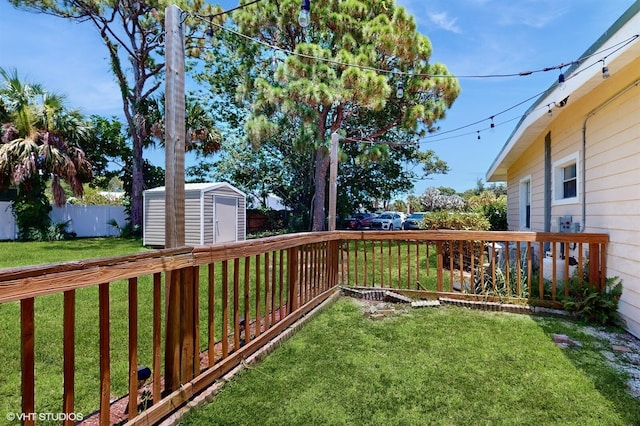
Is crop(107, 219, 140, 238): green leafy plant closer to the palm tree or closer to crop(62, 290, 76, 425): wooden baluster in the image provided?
the palm tree

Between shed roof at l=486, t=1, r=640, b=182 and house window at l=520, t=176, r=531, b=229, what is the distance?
7.48 feet

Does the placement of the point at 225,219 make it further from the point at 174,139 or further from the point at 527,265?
the point at 174,139

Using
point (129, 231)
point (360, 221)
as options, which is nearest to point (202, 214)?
point (129, 231)

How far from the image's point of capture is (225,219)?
439 inches

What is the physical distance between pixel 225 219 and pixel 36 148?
6070 millimetres

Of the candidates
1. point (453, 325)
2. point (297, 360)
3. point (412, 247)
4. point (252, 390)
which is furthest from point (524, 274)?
point (412, 247)

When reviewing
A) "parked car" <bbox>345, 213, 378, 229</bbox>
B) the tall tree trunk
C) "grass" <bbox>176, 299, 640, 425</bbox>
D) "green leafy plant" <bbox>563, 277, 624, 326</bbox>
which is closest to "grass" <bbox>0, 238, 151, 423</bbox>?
"grass" <bbox>176, 299, 640, 425</bbox>

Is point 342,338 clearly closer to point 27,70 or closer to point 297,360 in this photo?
point 297,360

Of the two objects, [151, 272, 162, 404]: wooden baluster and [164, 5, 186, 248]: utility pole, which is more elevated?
[164, 5, 186, 248]: utility pole

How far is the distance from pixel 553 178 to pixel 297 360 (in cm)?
535

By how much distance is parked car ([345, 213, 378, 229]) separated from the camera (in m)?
17.1

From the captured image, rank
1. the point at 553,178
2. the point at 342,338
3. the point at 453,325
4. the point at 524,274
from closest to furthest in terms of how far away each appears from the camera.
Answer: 1. the point at 342,338
2. the point at 453,325
3. the point at 524,274
4. the point at 553,178

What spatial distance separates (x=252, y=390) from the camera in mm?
2236

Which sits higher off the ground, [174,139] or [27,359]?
[174,139]
